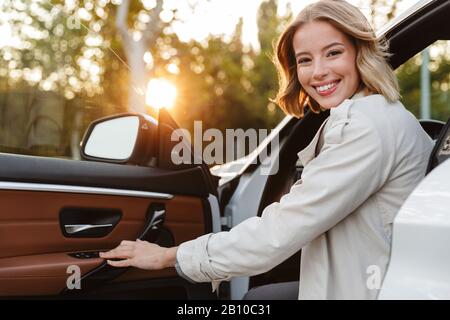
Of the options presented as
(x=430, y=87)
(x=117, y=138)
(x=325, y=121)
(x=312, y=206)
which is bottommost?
(x=312, y=206)

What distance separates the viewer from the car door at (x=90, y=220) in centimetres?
200

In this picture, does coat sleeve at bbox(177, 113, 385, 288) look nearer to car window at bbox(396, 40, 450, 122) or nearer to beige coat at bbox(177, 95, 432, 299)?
beige coat at bbox(177, 95, 432, 299)

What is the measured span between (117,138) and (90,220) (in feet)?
1.07

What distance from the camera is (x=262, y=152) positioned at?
276cm

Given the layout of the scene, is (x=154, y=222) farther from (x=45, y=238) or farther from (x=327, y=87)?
(x=327, y=87)

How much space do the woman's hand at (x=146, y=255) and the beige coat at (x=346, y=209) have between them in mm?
223

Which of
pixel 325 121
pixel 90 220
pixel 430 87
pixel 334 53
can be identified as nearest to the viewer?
pixel 325 121

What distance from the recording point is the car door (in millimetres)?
1997

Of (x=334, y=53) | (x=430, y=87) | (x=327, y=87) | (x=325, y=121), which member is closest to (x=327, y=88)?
(x=327, y=87)

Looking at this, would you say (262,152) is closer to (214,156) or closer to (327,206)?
(214,156)

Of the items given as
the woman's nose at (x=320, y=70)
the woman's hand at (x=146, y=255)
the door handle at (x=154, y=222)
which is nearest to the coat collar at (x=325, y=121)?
the woman's nose at (x=320, y=70)

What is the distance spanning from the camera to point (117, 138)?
226cm

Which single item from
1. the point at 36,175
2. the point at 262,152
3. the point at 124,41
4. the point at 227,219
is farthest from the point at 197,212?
the point at 124,41

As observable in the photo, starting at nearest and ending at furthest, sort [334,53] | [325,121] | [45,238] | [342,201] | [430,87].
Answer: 1. [342,201]
2. [325,121]
3. [334,53]
4. [45,238]
5. [430,87]
